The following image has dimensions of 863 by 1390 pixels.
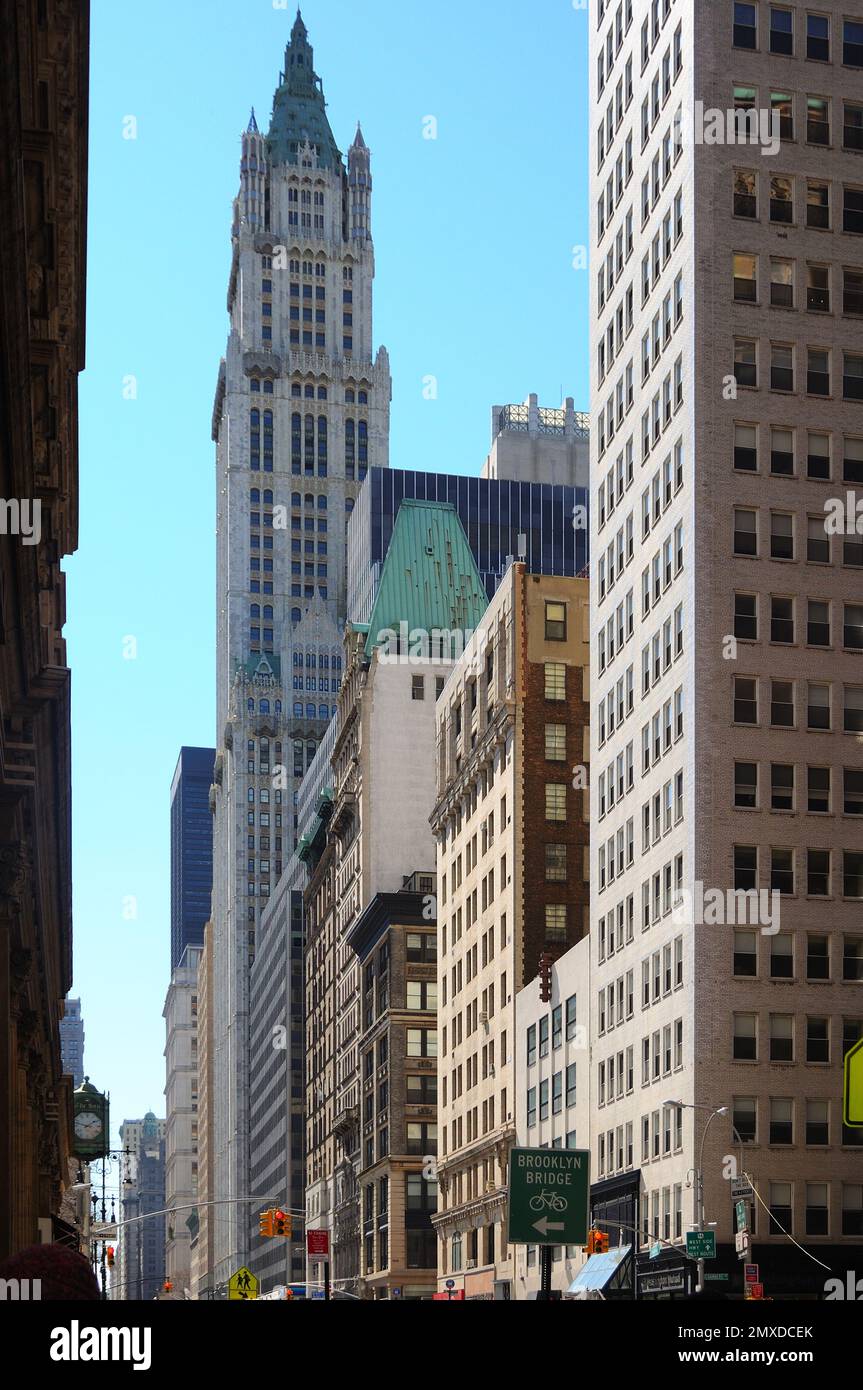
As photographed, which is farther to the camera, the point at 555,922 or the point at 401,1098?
the point at 401,1098

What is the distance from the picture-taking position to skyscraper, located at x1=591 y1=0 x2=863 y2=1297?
2744 inches

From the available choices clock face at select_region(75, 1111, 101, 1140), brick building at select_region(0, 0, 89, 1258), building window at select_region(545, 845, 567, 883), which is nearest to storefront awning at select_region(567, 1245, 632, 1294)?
clock face at select_region(75, 1111, 101, 1140)

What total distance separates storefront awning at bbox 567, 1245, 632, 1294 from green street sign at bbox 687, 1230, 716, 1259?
1498 centimetres

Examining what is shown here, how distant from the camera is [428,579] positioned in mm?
156750

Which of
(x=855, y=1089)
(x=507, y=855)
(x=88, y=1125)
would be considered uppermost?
(x=507, y=855)

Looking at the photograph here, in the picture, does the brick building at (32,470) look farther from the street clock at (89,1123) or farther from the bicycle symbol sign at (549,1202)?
the street clock at (89,1123)

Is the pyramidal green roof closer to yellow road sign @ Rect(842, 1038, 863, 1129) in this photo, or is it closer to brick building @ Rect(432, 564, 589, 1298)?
brick building @ Rect(432, 564, 589, 1298)

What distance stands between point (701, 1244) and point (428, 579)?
101084 millimetres

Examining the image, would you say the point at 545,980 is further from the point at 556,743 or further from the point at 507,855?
the point at 556,743

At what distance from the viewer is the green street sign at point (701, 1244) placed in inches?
2322

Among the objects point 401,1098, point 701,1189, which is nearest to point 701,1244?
point 701,1189
